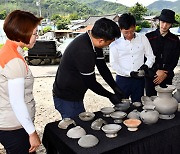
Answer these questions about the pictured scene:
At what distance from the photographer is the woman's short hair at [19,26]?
3.76 feet

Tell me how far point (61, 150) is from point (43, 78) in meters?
4.84

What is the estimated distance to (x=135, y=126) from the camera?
1513mm

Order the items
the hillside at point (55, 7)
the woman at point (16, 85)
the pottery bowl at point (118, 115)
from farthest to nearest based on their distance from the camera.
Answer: the hillside at point (55, 7), the pottery bowl at point (118, 115), the woman at point (16, 85)

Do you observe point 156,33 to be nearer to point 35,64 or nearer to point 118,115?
point 118,115

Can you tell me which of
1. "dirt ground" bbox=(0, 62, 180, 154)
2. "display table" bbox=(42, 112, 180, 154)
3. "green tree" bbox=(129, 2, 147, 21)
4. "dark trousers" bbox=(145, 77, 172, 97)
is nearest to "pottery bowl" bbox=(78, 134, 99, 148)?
"display table" bbox=(42, 112, 180, 154)

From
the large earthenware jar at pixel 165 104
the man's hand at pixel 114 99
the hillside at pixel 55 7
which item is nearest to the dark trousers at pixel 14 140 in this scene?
the man's hand at pixel 114 99

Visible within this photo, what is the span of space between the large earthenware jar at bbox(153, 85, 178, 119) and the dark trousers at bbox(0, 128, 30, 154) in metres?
0.91

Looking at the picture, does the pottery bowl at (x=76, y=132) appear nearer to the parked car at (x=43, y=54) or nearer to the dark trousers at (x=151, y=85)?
the dark trousers at (x=151, y=85)

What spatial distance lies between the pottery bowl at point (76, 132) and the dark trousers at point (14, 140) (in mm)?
272

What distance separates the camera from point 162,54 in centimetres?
252

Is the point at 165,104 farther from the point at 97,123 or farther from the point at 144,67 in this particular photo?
the point at 144,67

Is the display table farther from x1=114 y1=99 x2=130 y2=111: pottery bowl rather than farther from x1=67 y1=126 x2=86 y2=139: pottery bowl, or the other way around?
x1=114 y1=99 x2=130 y2=111: pottery bowl

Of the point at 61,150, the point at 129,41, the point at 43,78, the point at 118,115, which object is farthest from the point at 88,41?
the point at 43,78

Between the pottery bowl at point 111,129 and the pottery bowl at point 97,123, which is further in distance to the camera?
the pottery bowl at point 97,123
